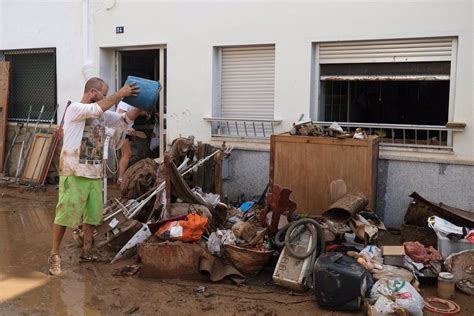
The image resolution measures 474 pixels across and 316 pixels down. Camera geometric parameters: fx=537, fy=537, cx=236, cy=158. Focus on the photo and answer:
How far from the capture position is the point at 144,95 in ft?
19.0

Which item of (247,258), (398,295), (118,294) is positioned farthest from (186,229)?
(398,295)

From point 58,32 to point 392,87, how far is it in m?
6.09

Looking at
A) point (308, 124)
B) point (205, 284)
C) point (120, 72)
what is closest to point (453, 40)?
point (308, 124)

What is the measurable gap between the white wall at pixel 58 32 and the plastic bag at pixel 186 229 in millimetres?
4995

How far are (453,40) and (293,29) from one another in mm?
2099

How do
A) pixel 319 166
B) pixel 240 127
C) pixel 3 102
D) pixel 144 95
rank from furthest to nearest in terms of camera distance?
pixel 3 102 < pixel 240 127 < pixel 319 166 < pixel 144 95

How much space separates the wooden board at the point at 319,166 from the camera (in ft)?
20.9

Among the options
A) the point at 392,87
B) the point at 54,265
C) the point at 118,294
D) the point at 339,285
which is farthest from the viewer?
the point at 392,87

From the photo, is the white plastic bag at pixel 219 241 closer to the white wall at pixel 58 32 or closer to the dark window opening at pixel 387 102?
the dark window opening at pixel 387 102

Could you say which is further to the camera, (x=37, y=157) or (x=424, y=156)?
(x=37, y=157)

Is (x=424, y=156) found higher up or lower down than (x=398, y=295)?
higher up

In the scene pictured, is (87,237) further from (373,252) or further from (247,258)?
(373,252)

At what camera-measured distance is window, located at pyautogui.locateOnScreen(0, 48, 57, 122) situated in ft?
33.9

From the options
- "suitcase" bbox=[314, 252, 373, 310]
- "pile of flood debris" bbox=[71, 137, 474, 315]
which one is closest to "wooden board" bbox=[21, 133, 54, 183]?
"pile of flood debris" bbox=[71, 137, 474, 315]
